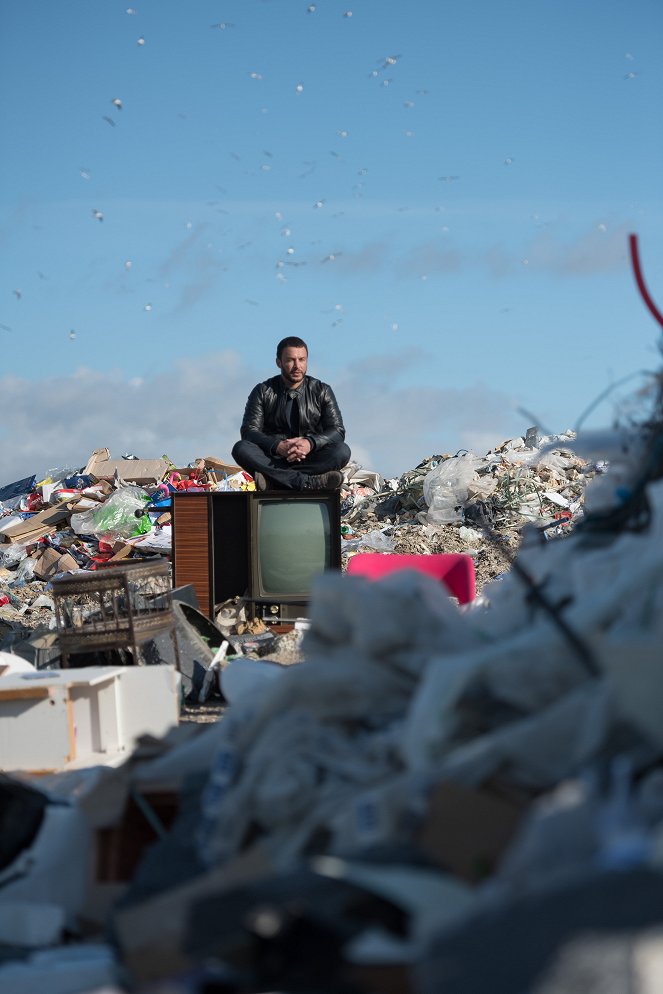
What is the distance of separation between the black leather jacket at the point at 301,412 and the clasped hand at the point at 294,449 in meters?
0.10

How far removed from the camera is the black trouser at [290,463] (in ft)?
22.4

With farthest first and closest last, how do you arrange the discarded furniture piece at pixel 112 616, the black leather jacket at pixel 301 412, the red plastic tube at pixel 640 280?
the black leather jacket at pixel 301 412 < the discarded furniture piece at pixel 112 616 < the red plastic tube at pixel 640 280

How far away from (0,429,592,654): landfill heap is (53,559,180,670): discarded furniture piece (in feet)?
10.2

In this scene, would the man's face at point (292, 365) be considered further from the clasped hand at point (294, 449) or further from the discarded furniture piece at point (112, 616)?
the discarded furniture piece at point (112, 616)

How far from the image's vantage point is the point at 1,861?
2156 mm

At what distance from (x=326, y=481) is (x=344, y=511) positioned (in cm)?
621

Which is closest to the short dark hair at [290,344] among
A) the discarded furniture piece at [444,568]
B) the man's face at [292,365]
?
the man's face at [292,365]

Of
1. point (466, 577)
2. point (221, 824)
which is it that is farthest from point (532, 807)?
point (466, 577)

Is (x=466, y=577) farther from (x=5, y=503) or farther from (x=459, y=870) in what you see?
(x=5, y=503)

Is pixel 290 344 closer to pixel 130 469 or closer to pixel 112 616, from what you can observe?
pixel 112 616

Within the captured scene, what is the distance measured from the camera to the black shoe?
6723mm

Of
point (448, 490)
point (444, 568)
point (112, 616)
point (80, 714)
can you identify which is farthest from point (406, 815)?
point (448, 490)

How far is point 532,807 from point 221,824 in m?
0.53

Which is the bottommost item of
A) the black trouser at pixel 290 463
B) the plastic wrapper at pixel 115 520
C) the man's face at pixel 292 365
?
the plastic wrapper at pixel 115 520
